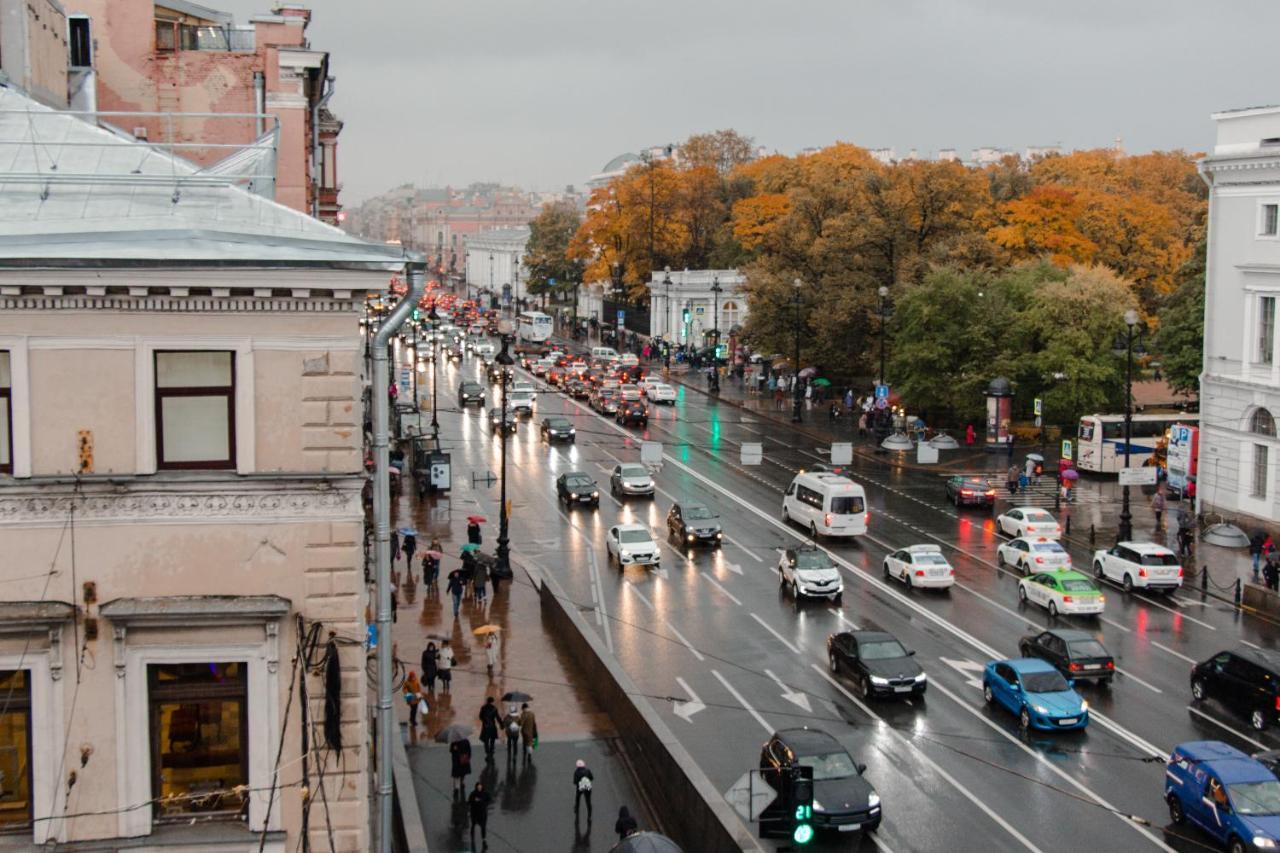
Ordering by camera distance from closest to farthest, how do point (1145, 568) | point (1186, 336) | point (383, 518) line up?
point (383, 518) < point (1145, 568) < point (1186, 336)

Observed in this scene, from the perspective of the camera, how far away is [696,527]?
4769 centimetres

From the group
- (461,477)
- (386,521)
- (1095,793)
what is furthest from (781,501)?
(386,521)

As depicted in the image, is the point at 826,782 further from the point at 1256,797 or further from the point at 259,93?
the point at 259,93

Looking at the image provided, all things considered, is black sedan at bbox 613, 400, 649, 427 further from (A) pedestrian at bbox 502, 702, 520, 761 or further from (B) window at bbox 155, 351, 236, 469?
(B) window at bbox 155, 351, 236, 469

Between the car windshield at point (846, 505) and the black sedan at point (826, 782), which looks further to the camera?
the car windshield at point (846, 505)

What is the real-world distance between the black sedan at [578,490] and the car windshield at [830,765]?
3104 cm

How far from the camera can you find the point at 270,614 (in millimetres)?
14289

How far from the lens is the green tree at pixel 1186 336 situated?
69.6 m

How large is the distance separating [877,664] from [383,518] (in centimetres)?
1787

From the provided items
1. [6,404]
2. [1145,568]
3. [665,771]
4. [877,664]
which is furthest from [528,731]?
[1145,568]

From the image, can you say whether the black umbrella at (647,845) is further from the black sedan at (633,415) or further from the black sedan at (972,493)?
the black sedan at (633,415)

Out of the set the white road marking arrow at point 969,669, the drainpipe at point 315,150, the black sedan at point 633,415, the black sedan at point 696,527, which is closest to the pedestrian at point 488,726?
the white road marking arrow at point 969,669

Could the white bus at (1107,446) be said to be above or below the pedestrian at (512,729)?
above

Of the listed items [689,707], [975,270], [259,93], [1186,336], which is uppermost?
[259,93]
